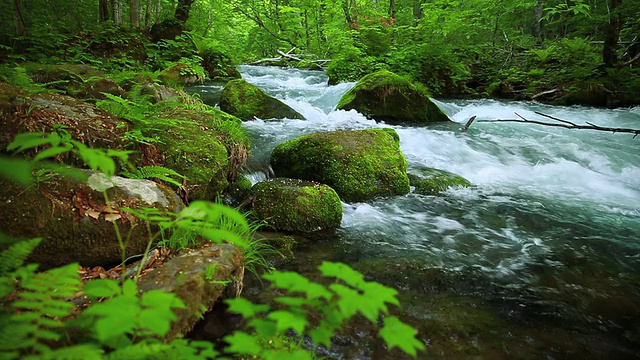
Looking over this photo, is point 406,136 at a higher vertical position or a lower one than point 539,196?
higher

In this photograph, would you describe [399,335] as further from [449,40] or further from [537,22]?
[537,22]

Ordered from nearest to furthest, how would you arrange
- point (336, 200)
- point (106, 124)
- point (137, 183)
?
point (137, 183), point (106, 124), point (336, 200)

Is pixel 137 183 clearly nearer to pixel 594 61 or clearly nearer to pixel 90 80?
pixel 90 80

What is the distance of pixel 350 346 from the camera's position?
257 cm

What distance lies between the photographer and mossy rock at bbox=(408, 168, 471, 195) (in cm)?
603

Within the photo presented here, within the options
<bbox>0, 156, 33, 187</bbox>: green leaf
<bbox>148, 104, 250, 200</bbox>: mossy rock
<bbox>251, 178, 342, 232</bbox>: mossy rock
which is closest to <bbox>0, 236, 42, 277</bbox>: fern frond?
<bbox>0, 156, 33, 187</bbox>: green leaf

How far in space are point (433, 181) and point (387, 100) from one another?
3.99m

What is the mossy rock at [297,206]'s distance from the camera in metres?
4.36

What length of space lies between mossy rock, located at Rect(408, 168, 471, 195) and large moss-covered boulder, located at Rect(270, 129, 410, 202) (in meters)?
0.33

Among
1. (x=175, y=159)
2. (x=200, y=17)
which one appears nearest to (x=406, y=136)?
(x=175, y=159)

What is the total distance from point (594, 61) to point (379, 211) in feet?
36.2

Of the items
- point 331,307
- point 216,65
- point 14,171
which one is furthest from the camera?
point 216,65

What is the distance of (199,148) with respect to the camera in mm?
4203

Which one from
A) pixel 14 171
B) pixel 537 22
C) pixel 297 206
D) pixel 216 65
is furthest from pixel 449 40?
pixel 14 171
